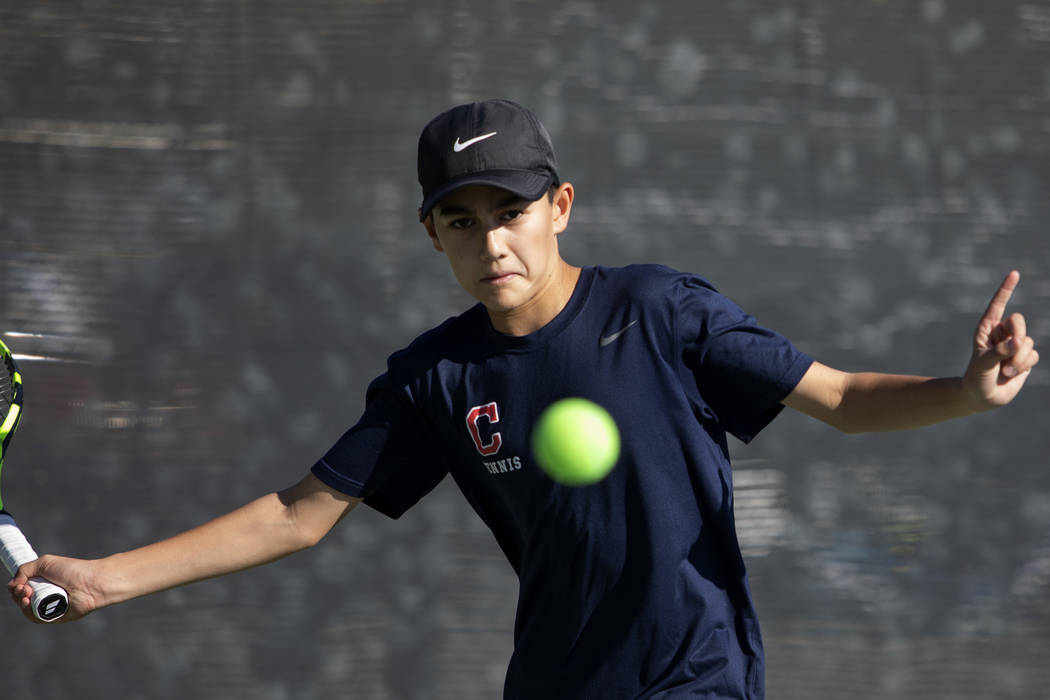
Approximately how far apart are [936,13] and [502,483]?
2286mm

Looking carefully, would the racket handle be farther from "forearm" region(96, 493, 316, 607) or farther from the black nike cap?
the black nike cap

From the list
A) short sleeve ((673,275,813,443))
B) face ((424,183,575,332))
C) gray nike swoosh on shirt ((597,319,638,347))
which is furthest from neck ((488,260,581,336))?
short sleeve ((673,275,813,443))

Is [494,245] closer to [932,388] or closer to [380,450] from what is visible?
[380,450]

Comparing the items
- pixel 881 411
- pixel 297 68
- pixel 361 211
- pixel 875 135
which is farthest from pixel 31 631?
pixel 875 135

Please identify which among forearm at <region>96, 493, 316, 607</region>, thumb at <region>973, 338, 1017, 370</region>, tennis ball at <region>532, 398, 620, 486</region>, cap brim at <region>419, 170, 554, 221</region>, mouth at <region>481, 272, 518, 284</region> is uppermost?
cap brim at <region>419, 170, 554, 221</region>

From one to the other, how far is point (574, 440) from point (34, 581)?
39.0 inches

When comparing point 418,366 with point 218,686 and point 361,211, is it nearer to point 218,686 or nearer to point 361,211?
point 361,211

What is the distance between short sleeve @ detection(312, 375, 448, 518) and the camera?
2135mm

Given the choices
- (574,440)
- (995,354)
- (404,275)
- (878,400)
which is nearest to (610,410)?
(574,440)

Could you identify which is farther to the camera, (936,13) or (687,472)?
(936,13)

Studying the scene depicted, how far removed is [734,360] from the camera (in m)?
1.89

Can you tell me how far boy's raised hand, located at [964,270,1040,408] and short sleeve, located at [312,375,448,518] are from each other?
0.96 meters

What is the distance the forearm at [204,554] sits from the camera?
6.81ft

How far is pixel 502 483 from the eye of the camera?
1.99 meters
